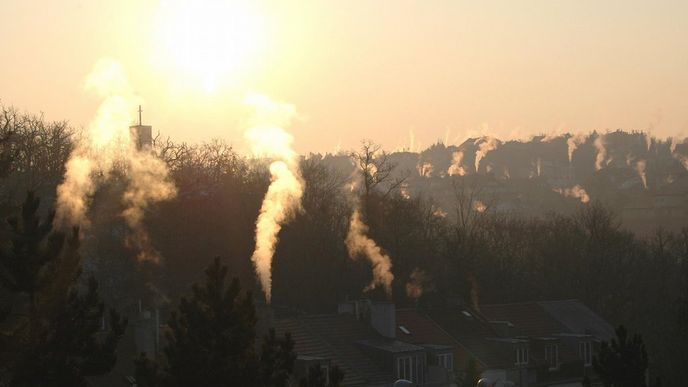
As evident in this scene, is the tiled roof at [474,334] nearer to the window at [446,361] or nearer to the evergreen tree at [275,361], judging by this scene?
the window at [446,361]

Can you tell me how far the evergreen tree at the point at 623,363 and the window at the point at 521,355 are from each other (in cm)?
1879

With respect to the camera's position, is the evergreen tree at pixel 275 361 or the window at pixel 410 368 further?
the window at pixel 410 368

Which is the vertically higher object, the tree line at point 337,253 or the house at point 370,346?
the tree line at point 337,253

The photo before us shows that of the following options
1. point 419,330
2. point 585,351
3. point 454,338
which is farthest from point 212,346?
point 585,351

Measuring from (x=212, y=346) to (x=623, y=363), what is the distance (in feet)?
47.9

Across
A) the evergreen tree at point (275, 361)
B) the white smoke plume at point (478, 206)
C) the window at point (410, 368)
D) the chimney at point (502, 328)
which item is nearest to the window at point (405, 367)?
the window at point (410, 368)

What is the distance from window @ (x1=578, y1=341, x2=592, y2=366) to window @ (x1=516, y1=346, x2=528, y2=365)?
4768 millimetres

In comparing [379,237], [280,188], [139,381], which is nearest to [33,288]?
[139,381]

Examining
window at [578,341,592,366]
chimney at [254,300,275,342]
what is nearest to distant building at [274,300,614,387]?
window at [578,341,592,366]

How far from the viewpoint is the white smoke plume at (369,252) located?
67625 mm

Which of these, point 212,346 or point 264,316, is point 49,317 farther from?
point 264,316

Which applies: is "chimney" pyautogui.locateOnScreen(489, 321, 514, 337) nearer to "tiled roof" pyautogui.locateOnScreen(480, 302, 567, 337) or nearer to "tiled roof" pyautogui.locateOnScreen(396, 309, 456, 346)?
"tiled roof" pyautogui.locateOnScreen(480, 302, 567, 337)

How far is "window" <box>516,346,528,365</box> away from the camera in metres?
→ 55.2

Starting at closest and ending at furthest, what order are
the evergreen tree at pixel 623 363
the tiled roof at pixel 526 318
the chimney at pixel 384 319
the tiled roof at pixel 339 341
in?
the evergreen tree at pixel 623 363 < the tiled roof at pixel 339 341 < the chimney at pixel 384 319 < the tiled roof at pixel 526 318
